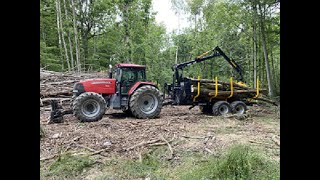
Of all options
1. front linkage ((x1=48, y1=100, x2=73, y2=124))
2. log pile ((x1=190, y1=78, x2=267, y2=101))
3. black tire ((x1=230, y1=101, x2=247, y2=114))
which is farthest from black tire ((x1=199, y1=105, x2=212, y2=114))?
front linkage ((x1=48, y1=100, x2=73, y2=124))

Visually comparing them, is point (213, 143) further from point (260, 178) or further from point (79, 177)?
point (79, 177)

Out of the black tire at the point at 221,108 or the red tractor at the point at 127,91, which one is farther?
the black tire at the point at 221,108

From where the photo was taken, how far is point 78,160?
463 cm

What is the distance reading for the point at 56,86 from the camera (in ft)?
40.0

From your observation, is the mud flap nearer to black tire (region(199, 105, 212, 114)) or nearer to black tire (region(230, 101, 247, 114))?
black tire (region(199, 105, 212, 114))

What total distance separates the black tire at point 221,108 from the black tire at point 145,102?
8.16ft

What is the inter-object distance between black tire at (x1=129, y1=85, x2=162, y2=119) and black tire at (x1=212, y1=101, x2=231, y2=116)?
97.9 inches

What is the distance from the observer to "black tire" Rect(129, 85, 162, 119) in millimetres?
9281

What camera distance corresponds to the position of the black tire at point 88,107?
840cm

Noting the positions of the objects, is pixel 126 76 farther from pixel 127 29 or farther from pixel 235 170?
pixel 127 29

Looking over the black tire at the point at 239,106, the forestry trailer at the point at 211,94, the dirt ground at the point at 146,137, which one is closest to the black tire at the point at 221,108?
the forestry trailer at the point at 211,94

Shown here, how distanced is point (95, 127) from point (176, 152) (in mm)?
3064

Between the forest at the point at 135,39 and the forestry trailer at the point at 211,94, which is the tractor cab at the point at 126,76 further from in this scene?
the forest at the point at 135,39
